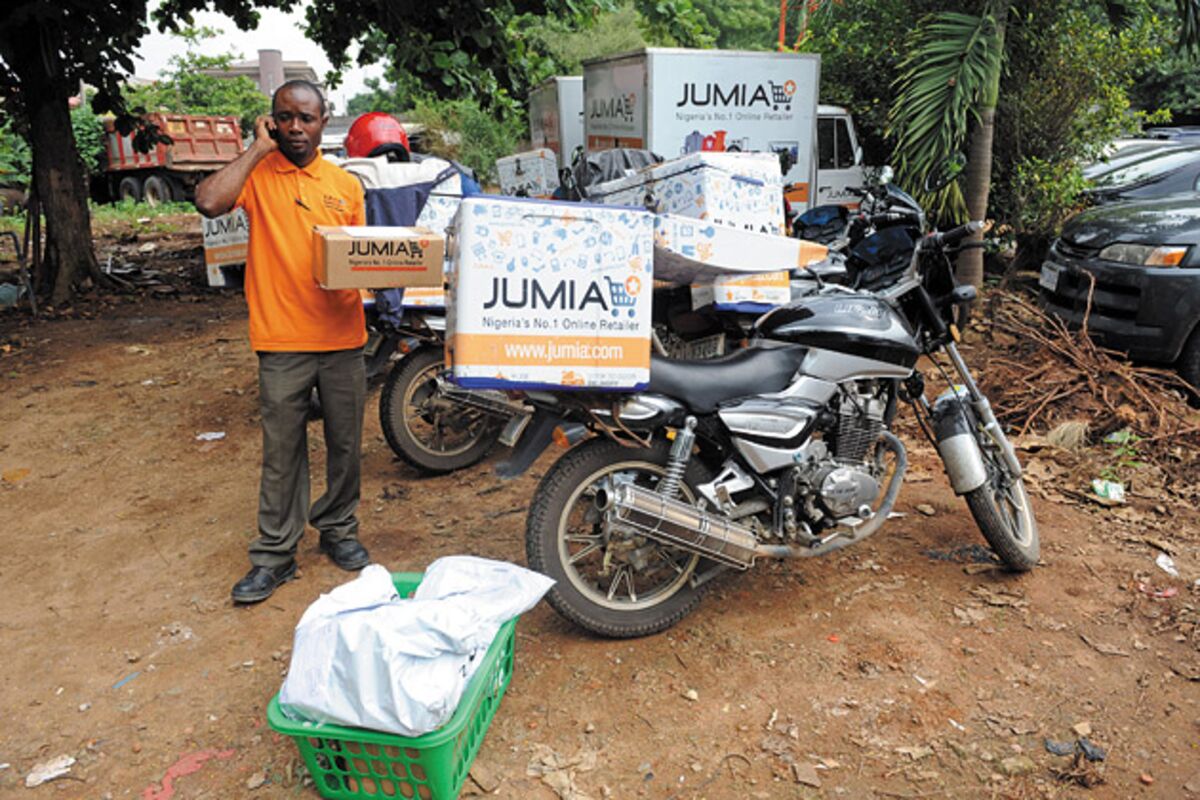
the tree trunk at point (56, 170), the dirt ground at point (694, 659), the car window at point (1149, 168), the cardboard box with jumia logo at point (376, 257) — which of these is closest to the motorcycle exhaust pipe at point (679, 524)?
the dirt ground at point (694, 659)

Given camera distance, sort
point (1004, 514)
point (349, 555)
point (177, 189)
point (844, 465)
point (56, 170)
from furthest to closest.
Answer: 1. point (177, 189)
2. point (56, 170)
3. point (349, 555)
4. point (1004, 514)
5. point (844, 465)

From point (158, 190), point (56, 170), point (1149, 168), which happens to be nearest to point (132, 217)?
point (158, 190)

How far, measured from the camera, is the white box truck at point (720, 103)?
385 inches

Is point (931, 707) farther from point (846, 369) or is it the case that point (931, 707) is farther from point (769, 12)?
point (769, 12)

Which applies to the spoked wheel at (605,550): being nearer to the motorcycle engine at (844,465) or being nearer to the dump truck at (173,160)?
the motorcycle engine at (844,465)

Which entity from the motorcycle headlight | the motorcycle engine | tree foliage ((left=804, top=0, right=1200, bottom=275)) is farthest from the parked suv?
the motorcycle engine

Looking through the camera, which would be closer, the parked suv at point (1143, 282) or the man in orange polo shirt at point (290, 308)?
the man in orange polo shirt at point (290, 308)

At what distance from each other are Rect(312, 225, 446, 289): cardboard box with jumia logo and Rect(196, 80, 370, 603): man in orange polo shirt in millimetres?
221

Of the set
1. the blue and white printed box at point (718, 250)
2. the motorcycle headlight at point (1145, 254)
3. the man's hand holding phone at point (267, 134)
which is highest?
the man's hand holding phone at point (267, 134)

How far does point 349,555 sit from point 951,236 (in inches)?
108

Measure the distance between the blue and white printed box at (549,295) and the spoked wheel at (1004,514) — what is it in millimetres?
1600

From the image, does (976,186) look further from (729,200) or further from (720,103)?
(729,200)

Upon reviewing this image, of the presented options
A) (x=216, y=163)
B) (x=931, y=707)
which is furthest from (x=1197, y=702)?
(x=216, y=163)

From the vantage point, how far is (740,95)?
10055 mm
